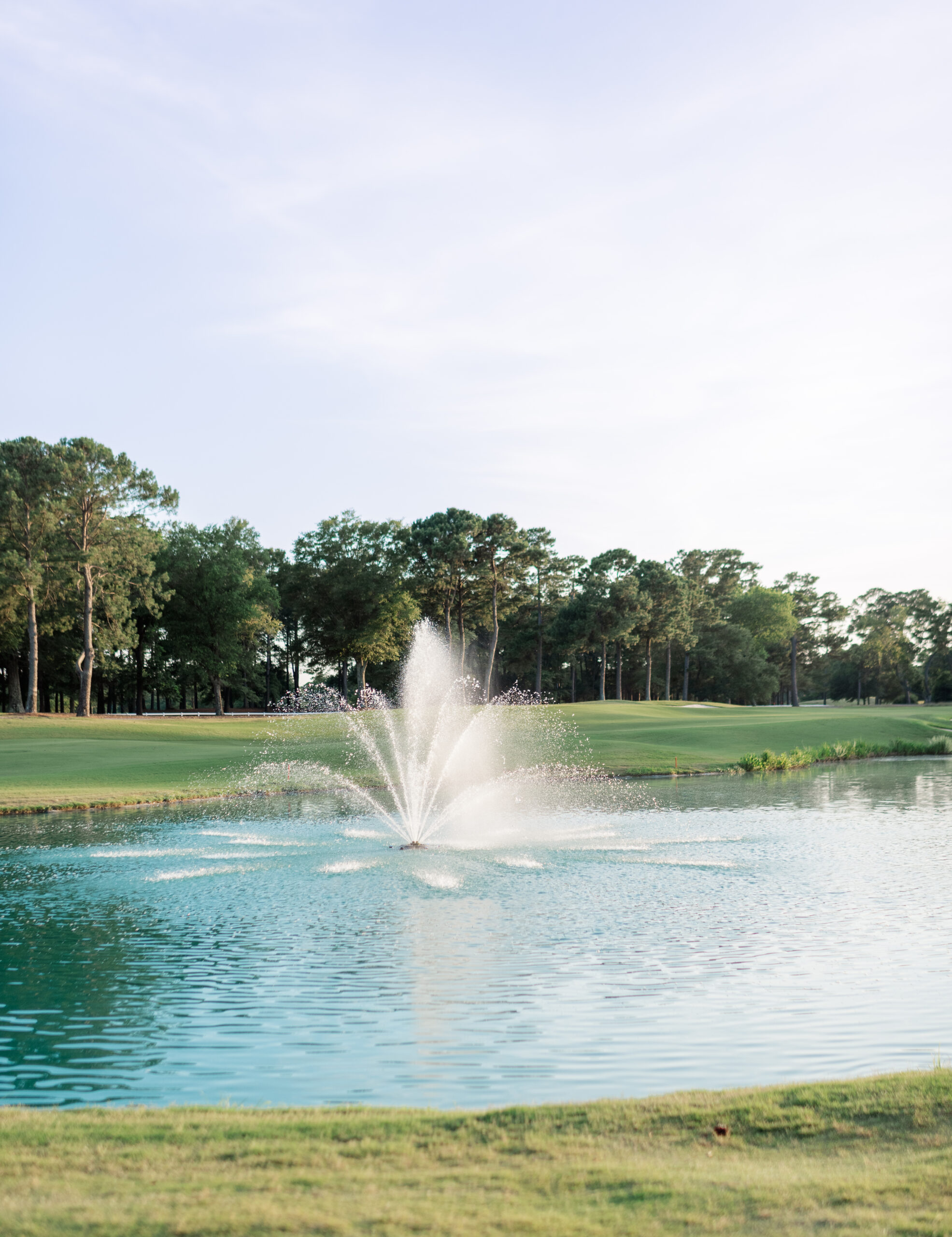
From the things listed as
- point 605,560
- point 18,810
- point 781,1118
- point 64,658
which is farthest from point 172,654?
point 781,1118

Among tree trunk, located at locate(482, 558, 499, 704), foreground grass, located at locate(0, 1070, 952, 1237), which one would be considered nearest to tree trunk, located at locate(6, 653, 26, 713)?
tree trunk, located at locate(482, 558, 499, 704)

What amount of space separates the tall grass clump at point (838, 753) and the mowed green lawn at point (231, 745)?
2.68 feet

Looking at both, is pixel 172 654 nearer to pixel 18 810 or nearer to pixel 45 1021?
pixel 18 810

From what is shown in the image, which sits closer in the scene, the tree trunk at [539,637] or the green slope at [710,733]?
the green slope at [710,733]

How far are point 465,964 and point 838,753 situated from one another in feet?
118

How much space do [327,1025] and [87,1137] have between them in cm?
337

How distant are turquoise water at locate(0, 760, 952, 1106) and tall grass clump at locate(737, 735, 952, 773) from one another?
17.7 metres

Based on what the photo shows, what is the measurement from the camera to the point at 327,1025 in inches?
352

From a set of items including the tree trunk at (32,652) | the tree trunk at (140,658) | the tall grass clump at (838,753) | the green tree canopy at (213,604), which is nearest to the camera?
the tall grass clump at (838,753)

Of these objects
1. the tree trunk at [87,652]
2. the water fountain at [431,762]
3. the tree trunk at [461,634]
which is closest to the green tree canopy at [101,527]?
the tree trunk at [87,652]

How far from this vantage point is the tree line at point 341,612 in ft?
193

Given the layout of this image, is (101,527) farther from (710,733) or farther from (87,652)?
(710,733)

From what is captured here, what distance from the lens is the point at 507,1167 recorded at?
530 cm

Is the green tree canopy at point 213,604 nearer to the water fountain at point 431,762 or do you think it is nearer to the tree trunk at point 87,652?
the tree trunk at point 87,652
